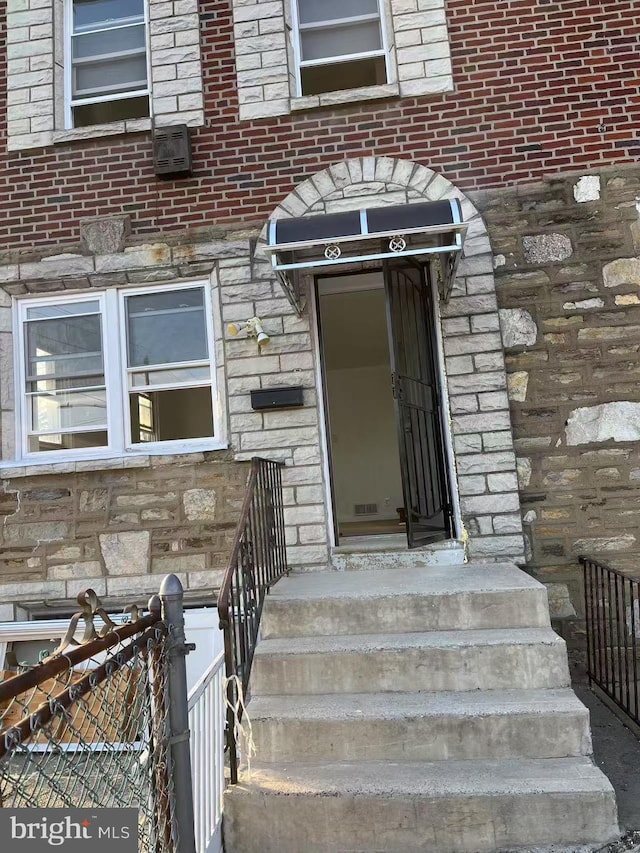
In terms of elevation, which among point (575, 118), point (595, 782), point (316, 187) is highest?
point (575, 118)

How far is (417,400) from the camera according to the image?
4.88 meters

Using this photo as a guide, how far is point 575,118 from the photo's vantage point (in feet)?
16.7

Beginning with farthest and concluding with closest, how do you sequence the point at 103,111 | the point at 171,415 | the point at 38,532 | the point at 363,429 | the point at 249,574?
1. the point at 363,429
2. the point at 103,111
3. the point at 171,415
4. the point at 38,532
5. the point at 249,574

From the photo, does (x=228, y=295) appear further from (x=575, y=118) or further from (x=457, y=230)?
(x=575, y=118)

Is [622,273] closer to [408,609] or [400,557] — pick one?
[400,557]

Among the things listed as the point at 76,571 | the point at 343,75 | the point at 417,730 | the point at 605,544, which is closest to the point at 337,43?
the point at 343,75

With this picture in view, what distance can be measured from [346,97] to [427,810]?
490 cm

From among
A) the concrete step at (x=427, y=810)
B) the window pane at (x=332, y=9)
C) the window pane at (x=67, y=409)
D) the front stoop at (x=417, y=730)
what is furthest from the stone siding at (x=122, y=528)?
the window pane at (x=332, y=9)

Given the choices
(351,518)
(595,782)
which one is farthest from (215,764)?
(351,518)

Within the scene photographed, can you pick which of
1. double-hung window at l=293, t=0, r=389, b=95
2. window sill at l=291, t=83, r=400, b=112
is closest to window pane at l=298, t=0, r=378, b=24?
double-hung window at l=293, t=0, r=389, b=95

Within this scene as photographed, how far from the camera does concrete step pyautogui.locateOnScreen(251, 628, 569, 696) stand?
11.1 ft

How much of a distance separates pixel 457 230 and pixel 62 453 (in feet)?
11.5

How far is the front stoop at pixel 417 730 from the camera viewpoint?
279cm

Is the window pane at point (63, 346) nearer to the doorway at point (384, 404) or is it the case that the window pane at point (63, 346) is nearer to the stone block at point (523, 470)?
the doorway at point (384, 404)
